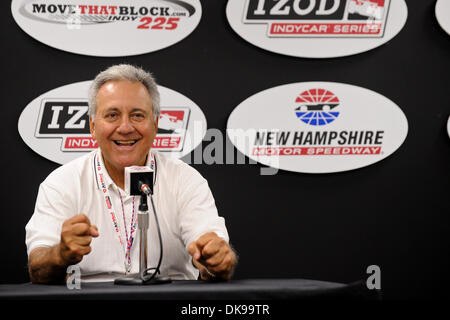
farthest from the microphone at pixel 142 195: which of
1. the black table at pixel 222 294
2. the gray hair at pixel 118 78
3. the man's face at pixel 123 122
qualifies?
the gray hair at pixel 118 78

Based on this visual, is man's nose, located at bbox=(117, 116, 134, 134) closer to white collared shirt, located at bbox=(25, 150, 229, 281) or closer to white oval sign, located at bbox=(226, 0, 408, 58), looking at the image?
white collared shirt, located at bbox=(25, 150, 229, 281)

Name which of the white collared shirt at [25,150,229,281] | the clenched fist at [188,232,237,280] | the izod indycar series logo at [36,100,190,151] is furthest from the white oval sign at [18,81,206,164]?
the clenched fist at [188,232,237,280]

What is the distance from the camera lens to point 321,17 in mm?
2873

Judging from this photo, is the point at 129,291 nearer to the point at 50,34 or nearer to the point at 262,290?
the point at 262,290

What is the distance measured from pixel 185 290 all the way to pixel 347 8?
226cm

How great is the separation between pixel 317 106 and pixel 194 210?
48.1 inches

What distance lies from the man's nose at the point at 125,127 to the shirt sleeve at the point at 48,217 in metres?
Result: 0.32

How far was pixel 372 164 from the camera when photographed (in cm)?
290

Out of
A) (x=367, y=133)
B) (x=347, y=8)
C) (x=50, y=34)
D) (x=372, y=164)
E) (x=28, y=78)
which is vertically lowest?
(x=372, y=164)

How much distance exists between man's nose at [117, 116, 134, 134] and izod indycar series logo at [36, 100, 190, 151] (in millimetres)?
775

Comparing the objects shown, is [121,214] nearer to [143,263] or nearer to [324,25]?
[143,263]

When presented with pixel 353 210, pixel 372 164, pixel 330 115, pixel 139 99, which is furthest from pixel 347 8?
pixel 139 99

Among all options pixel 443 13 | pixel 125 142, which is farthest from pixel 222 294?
pixel 443 13

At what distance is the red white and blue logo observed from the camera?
2.86 m
